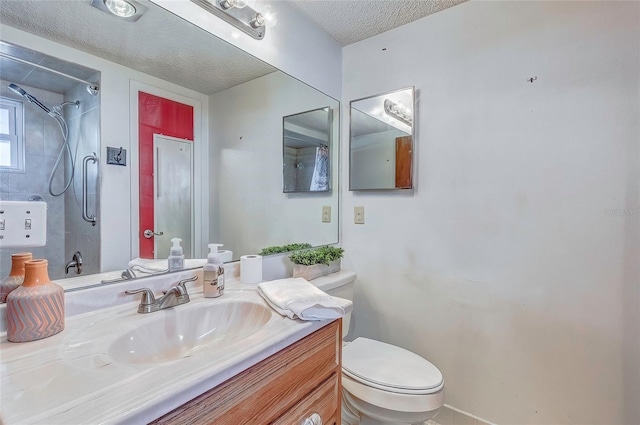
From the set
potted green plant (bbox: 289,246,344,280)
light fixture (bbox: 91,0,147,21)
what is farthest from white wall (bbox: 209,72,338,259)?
light fixture (bbox: 91,0,147,21)

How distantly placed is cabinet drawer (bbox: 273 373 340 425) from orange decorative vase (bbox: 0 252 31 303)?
0.73m

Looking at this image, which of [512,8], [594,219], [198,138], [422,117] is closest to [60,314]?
[198,138]

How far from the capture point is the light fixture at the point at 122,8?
0.88 meters

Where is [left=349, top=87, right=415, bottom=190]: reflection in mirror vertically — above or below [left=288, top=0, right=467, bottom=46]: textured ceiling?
below

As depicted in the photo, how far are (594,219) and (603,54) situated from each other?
635 millimetres

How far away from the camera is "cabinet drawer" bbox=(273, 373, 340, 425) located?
740 mm

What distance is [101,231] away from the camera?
35.1 inches

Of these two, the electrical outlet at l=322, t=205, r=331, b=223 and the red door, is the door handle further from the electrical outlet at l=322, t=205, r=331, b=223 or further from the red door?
the electrical outlet at l=322, t=205, r=331, b=223

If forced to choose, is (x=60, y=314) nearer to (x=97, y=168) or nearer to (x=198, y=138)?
(x=97, y=168)

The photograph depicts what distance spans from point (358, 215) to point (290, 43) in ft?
3.26

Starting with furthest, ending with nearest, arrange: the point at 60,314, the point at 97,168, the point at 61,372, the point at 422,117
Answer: the point at 422,117 < the point at 97,168 < the point at 60,314 < the point at 61,372

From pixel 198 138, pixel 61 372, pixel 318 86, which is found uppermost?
pixel 318 86

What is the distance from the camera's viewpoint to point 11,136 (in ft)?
2.35

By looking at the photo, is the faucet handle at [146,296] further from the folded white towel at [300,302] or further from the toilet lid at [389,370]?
the toilet lid at [389,370]
